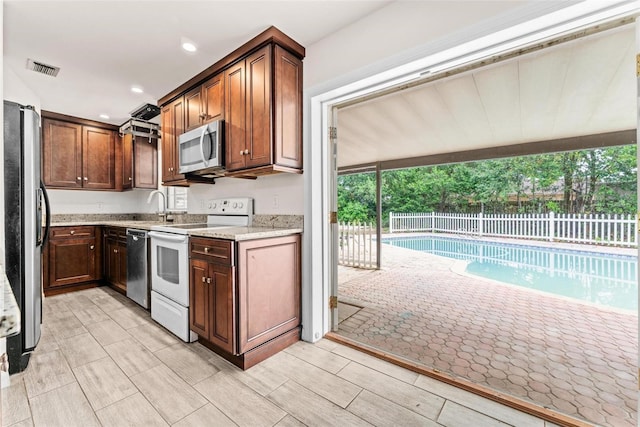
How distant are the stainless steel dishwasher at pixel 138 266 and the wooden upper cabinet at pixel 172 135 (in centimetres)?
72

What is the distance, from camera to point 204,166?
96.9 inches

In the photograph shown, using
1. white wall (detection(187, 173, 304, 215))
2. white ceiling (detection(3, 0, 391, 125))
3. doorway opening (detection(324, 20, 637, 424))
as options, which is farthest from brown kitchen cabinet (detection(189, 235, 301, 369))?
white ceiling (detection(3, 0, 391, 125))

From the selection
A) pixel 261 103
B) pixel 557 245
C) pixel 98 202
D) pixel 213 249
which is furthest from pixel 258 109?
pixel 557 245

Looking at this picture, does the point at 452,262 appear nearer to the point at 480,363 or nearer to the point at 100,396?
the point at 480,363

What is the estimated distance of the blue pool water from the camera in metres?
3.55

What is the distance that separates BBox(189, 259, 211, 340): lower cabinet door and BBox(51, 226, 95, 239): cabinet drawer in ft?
8.79

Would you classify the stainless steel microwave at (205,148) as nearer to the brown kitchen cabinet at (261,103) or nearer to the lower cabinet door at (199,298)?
the brown kitchen cabinet at (261,103)

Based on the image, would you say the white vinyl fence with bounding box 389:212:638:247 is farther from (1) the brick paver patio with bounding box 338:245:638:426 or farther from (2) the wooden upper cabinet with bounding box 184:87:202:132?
(2) the wooden upper cabinet with bounding box 184:87:202:132

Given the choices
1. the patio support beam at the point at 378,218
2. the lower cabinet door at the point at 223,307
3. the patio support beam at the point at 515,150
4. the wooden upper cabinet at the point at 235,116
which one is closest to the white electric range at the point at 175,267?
the lower cabinet door at the point at 223,307

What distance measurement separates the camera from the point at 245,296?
184 centimetres

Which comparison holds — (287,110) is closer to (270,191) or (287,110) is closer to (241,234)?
(270,191)

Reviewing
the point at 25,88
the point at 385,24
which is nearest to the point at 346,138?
the point at 385,24

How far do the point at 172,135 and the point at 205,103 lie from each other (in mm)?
723

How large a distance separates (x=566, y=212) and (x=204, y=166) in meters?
5.22
